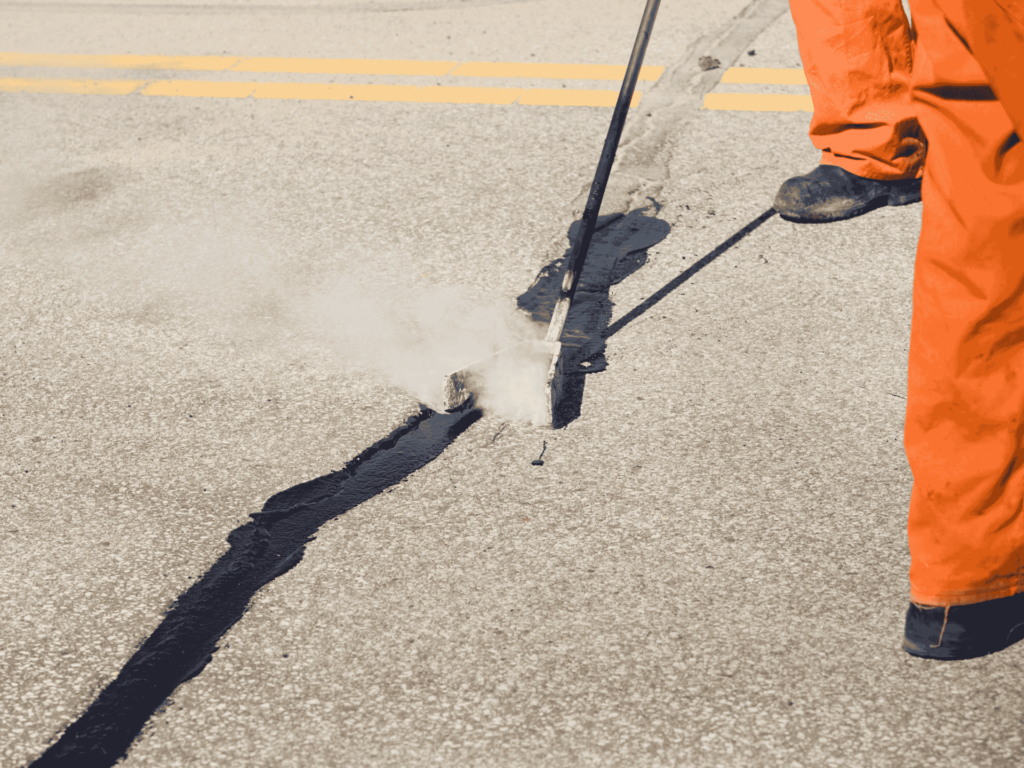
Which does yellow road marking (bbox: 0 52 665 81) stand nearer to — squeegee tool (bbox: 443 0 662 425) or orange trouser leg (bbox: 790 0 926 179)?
orange trouser leg (bbox: 790 0 926 179)

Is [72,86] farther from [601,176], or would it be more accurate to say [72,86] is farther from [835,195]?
[835,195]

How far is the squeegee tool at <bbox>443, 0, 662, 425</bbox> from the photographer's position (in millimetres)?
2732

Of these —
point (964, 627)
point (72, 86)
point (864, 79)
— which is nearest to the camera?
point (964, 627)

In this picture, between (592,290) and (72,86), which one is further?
(72,86)

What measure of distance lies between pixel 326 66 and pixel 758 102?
254 centimetres

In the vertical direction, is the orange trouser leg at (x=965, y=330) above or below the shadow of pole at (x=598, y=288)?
above

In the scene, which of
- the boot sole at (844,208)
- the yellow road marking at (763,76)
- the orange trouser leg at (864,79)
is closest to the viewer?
the orange trouser leg at (864,79)

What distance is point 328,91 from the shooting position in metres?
5.44

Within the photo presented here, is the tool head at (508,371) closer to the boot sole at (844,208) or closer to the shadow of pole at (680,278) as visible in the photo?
the shadow of pole at (680,278)

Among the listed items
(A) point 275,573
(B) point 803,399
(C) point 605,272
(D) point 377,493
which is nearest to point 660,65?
(C) point 605,272

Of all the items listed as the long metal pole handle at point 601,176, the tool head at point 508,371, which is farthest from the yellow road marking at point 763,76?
the tool head at point 508,371

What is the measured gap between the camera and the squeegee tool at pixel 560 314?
2.73m

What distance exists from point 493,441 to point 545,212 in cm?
157

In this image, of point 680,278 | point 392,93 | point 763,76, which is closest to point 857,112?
point 680,278
